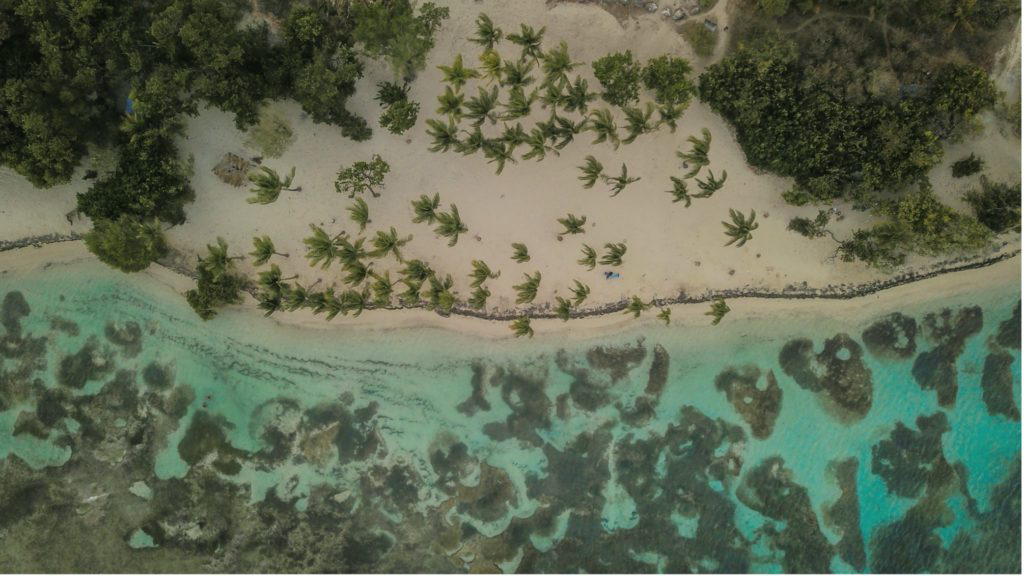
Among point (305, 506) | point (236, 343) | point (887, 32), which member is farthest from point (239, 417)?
point (887, 32)

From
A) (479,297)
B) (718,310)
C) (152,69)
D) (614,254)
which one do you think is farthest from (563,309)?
(152,69)

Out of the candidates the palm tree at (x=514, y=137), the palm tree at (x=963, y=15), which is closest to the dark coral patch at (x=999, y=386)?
the palm tree at (x=963, y=15)

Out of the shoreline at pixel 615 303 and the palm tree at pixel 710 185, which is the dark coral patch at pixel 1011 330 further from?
the palm tree at pixel 710 185

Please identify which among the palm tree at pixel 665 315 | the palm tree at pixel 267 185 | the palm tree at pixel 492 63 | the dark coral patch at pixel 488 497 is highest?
the palm tree at pixel 492 63

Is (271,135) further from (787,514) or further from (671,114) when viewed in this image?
(787,514)

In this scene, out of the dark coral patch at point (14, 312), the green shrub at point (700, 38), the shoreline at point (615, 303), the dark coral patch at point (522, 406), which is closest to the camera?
the green shrub at point (700, 38)

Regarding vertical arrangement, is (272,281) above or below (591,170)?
below

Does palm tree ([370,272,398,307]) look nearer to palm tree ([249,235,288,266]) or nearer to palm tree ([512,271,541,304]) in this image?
palm tree ([249,235,288,266])

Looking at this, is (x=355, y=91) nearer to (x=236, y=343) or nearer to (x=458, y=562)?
(x=236, y=343)
